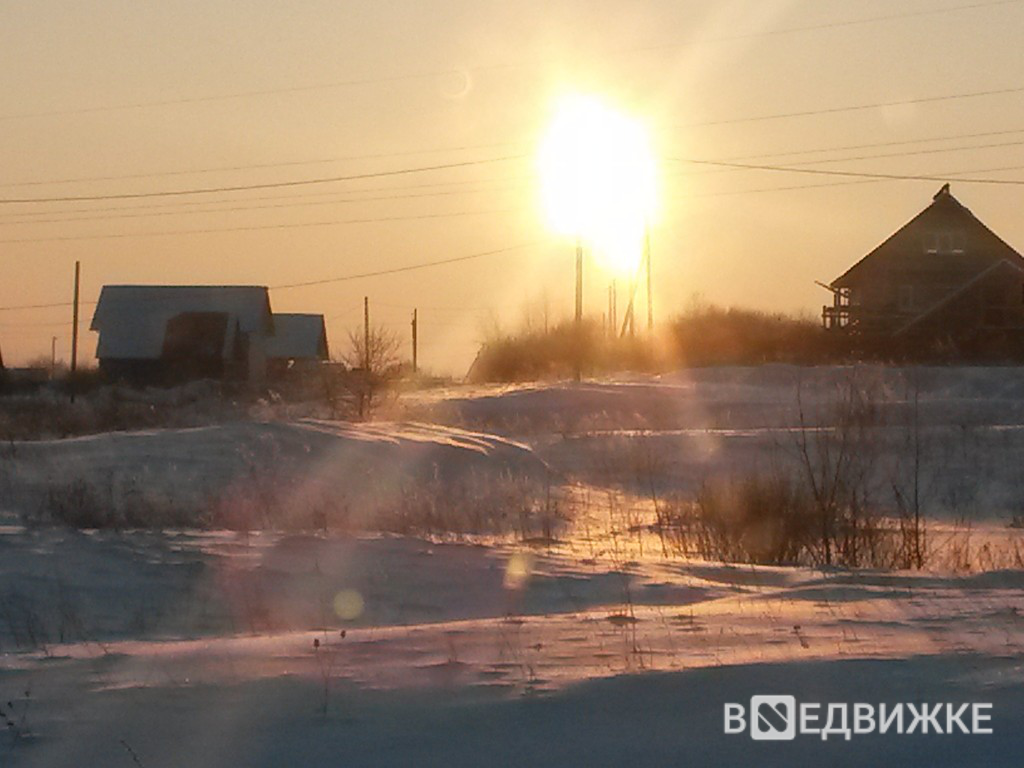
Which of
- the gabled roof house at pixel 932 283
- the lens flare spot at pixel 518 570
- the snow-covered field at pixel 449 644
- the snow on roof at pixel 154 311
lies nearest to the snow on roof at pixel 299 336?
the snow on roof at pixel 154 311

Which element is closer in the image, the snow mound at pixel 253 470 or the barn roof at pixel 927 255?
the snow mound at pixel 253 470

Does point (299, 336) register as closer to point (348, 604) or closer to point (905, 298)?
point (905, 298)

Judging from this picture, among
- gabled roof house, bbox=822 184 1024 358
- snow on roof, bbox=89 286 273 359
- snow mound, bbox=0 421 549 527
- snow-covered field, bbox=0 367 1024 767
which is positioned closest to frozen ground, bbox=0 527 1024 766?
snow-covered field, bbox=0 367 1024 767

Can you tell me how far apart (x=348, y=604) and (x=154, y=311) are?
63.2 metres

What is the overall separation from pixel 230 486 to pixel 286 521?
16.5 ft

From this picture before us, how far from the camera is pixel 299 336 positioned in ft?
291

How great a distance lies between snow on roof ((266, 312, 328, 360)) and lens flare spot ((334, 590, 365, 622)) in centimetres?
7557

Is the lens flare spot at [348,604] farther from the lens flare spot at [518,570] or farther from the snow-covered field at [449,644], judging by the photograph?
the lens flare spot at [518,570]

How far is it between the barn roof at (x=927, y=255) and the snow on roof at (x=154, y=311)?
97.6 ft

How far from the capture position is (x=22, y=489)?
19953 millimetres

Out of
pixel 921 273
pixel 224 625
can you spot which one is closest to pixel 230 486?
pixel 224 625

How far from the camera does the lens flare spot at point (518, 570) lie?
12055mm

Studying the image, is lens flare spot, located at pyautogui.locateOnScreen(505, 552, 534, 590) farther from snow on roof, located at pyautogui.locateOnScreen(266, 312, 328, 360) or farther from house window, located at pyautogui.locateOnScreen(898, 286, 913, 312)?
snow on roof, located at pyautogui.locateOnScreen(266, 312, 328, 360)

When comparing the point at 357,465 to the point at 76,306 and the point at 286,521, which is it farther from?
the point at 76,306
